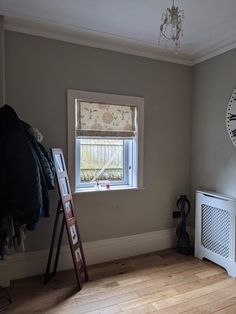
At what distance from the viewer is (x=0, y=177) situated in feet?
6.08

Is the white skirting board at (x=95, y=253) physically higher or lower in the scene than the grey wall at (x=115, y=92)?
lower

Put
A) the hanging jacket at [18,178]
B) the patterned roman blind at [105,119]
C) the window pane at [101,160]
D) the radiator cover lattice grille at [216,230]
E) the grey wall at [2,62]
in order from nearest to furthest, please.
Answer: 1. the hanging jacket at [18,178]
2. the grey wall at [2,62]
3. the radiator cover lattice grille at [216,230]
4. the patterned roman blind at [105,119]
5. the window pane at [101,160]

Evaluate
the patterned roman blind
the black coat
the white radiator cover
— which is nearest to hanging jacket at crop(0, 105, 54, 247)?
the black coat

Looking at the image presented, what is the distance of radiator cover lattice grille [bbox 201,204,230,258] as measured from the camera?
2.69m

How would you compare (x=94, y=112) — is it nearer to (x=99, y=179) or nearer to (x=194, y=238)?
(x=99, y=179)

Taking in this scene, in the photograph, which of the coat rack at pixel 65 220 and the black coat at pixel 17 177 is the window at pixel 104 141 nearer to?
the coat rack at pixel 65 220

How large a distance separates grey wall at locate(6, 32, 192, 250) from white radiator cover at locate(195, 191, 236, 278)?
445 mm

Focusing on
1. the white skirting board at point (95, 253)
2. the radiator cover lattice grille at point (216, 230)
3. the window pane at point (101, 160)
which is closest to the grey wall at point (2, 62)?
the window pane at point (101, 160)

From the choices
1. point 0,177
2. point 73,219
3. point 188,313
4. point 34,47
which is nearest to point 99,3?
point 34,47

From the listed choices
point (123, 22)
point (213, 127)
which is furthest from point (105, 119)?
point (213, 127)

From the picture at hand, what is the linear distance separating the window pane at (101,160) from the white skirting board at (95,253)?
766 millimetres

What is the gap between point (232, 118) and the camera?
9.16 feet

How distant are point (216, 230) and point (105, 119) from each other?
1.80 meters

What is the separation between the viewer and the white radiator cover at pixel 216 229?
2.61 meters
